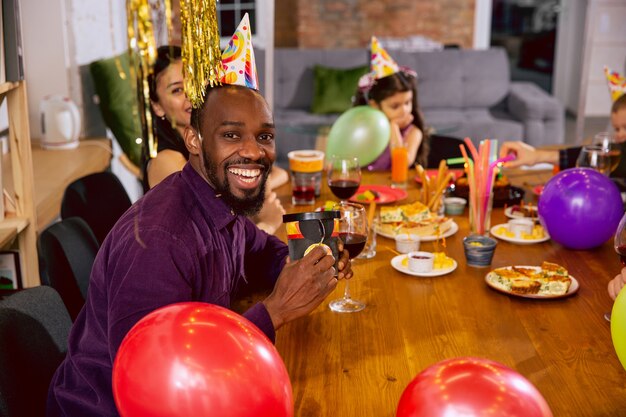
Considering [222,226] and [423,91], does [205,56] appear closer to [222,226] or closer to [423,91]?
[222,226]

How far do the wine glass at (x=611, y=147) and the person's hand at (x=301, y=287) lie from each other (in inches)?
50.1

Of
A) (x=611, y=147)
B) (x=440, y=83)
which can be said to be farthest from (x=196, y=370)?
(x=440, y=83)

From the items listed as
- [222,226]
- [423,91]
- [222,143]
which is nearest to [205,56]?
[222,143]

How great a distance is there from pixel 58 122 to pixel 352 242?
7.88 feet

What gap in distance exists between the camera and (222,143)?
1.34 metres

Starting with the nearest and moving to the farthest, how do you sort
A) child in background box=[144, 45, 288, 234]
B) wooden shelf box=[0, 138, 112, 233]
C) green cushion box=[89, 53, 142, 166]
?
child in background box=[144, 45, 288, 234] → wooden shelf box=[0, 138, 112, 233] → green cushion box=[89, 53, 142, 166]

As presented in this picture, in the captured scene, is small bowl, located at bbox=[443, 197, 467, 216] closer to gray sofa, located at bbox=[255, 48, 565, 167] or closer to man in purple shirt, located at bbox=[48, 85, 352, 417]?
man in purple shirt, located at bbox=[48, 85, 352, 417]

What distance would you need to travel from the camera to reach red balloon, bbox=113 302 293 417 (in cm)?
86

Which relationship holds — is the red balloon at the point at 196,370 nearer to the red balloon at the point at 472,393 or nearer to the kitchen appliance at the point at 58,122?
the red balloon at the point at 472,393

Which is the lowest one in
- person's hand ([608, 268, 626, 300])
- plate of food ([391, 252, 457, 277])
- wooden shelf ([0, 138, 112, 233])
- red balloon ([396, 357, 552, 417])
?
wooden shelf ([0, 138, 112, 233])

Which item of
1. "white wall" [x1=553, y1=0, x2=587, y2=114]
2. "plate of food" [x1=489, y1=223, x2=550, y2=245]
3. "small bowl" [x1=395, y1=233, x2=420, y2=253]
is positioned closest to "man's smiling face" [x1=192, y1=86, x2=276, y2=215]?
"small bowl" [x1=395, y1=233, x2=420, y2=253]

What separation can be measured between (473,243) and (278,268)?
478 millimetres

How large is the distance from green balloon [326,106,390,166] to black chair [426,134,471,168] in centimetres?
56

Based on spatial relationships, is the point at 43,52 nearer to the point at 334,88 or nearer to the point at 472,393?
the point at 334,88
